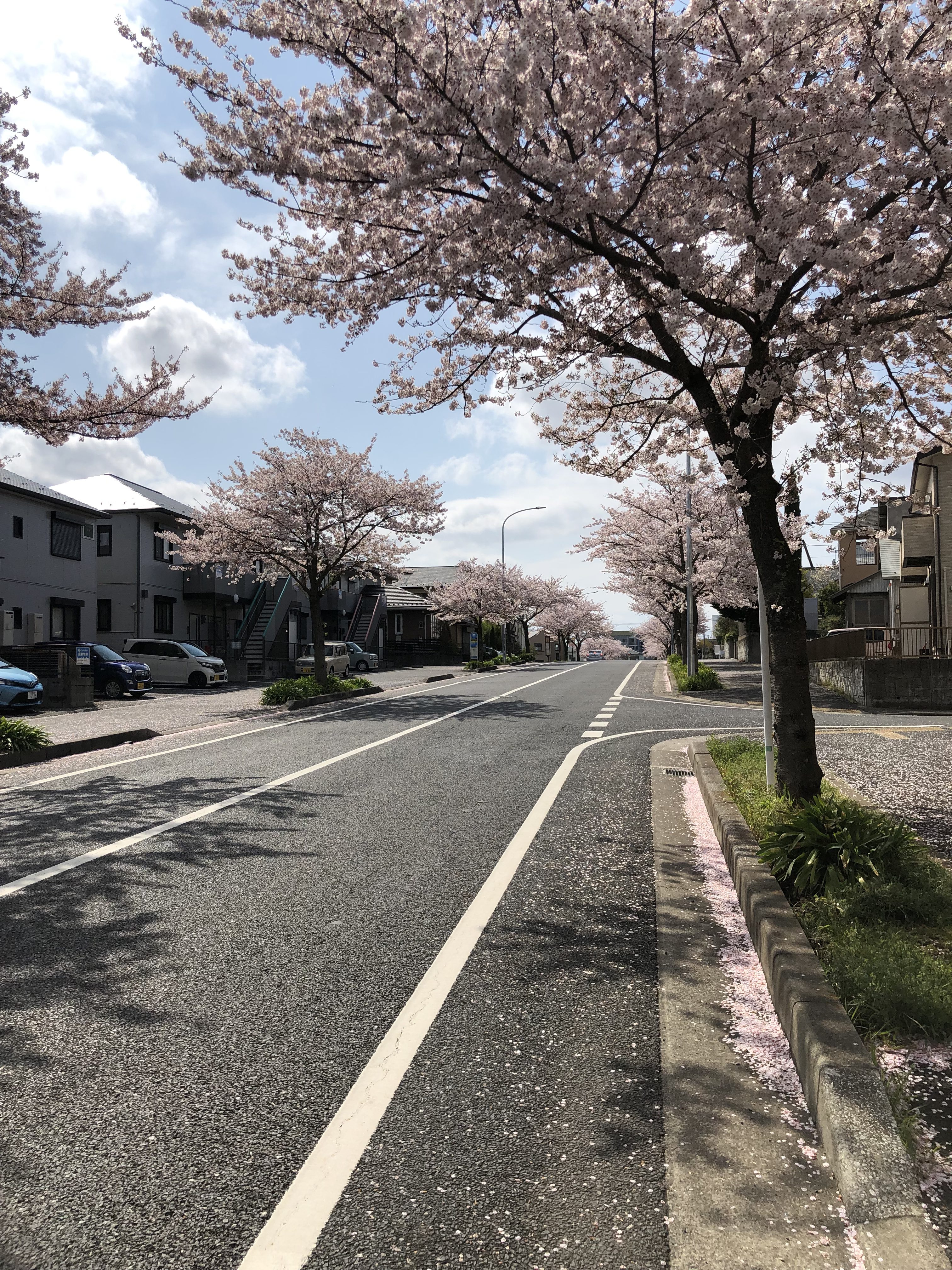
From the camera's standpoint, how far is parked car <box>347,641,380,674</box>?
46.1 metres

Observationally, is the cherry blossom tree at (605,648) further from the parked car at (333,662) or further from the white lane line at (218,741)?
the white lane line at (218,741)

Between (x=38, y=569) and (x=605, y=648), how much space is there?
115 m

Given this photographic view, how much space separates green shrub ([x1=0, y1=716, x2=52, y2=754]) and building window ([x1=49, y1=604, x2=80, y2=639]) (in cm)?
2088

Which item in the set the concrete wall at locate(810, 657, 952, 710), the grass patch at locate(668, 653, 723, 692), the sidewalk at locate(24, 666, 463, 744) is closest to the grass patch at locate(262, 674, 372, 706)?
the sidewalk at locate(24, 666, 463, 744)

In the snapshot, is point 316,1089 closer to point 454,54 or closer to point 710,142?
point 454,54

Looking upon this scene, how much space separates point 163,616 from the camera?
38.2 meters

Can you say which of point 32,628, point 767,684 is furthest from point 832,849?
point 32,628

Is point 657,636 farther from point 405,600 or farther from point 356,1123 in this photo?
point 356,1123

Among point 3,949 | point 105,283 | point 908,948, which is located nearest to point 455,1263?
point 908,948

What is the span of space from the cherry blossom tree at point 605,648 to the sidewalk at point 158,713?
106m

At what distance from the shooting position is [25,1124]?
2.67m

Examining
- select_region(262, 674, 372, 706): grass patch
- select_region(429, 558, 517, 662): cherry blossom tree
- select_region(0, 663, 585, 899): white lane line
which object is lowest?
select_region(0, 663, 585, 899): white lane line

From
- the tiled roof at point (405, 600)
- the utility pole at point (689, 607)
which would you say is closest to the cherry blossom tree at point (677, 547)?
the utility pole at point (689, 607)

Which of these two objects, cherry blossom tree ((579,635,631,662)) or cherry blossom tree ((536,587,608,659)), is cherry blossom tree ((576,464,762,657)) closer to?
cherry blossom tree ((536,587,608,659))
